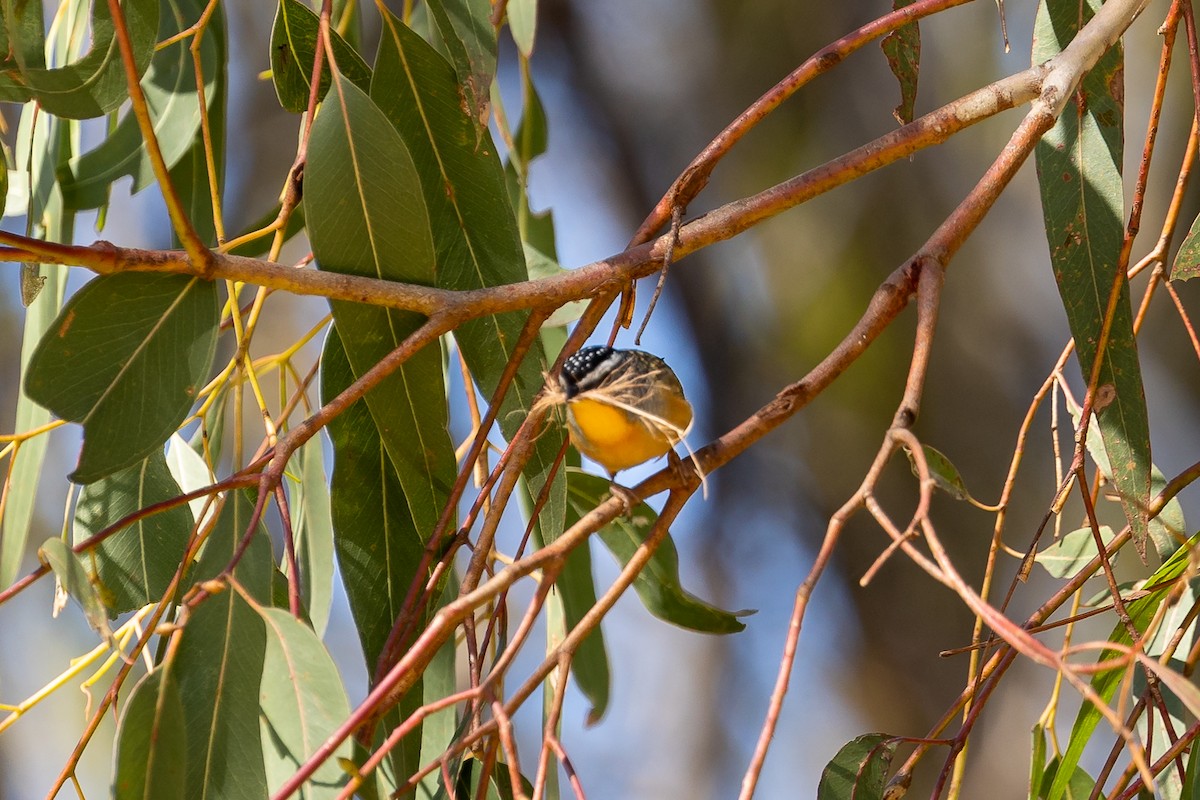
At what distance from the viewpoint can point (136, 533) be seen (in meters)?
1.10

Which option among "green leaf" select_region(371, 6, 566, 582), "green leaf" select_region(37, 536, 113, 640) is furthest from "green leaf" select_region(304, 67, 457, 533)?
"green leaf" select_region(37, 536, 113, 640)

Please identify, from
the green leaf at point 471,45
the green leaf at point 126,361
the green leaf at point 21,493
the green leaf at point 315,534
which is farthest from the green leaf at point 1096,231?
the green leaf at point 21,493

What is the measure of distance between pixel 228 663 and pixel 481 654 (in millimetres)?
205

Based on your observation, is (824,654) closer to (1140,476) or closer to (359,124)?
(1140,476)

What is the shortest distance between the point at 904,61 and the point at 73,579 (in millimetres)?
872

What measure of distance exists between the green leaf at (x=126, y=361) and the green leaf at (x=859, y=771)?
2.04 feet

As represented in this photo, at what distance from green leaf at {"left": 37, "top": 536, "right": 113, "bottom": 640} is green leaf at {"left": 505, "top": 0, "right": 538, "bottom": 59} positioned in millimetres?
863

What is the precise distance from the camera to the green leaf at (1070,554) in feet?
4.22

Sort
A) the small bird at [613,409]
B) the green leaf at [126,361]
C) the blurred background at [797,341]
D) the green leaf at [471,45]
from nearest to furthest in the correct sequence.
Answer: the green leaf at [126,361] → the small bird at [613,409] → the green leaf at [471,45] → the blurred background at [797,341]

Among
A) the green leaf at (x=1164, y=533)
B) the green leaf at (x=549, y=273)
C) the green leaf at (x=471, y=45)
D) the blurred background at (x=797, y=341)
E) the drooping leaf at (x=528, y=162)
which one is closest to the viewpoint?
the green leaf at (x=471, y=45)

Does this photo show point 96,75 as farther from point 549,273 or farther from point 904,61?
point 904,61

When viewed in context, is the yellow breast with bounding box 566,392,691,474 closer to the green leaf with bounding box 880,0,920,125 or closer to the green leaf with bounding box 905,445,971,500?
the green leaf with bounding box 905,445,971,500

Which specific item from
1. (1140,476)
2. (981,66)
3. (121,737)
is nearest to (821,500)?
(981,66)

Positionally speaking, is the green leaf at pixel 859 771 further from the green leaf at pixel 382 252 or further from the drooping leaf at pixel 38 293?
the drooping leaf at pixel 38 293
